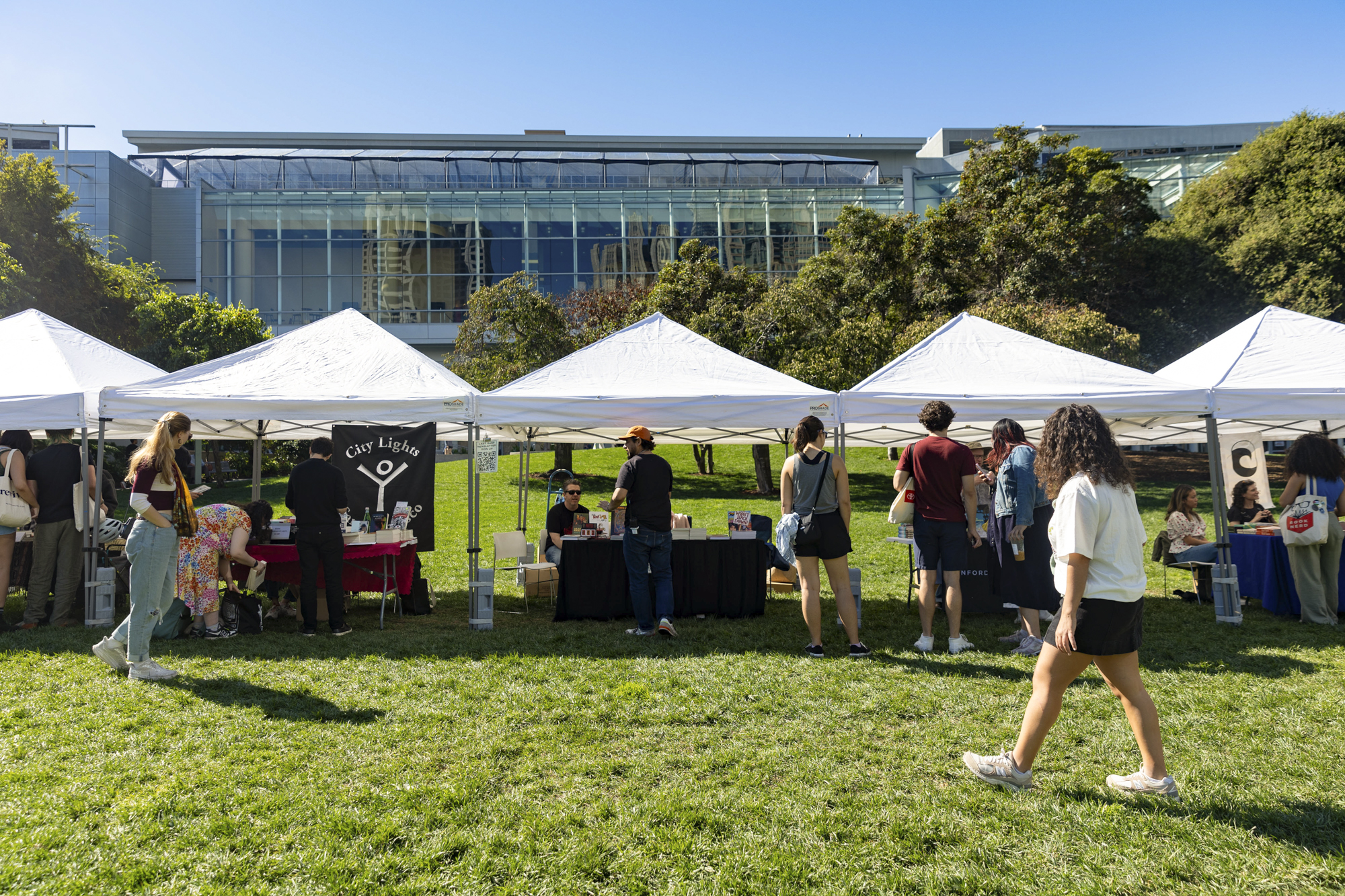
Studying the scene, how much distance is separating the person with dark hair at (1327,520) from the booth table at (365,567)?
7.75m

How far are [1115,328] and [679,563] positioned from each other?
15.7 m

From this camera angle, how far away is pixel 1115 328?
18.8m

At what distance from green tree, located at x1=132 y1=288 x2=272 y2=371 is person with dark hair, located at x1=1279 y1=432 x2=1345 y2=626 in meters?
24.0

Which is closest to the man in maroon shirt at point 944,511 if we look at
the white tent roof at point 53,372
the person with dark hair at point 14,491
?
the white tent roof at point 53,372

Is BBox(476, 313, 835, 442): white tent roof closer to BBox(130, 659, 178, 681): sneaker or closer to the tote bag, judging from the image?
BBox(130, 659, 178, 681): sneaker

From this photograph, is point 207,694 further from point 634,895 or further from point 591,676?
point 634,895

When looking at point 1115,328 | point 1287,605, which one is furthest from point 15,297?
point 1115,328

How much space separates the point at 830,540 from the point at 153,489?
14.2 feet

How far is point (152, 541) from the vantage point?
4.91 m

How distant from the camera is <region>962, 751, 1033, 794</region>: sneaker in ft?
11.2

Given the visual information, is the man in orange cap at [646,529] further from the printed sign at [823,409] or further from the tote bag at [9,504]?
the tote bag at [9,504]

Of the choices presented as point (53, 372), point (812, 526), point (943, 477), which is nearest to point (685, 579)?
point (812, 526)

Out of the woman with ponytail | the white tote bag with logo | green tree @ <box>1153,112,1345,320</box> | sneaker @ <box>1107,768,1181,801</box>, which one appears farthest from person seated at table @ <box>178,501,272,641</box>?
green tree @ <box>1153,112,1345,320</box>

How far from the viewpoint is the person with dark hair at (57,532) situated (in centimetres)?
696
